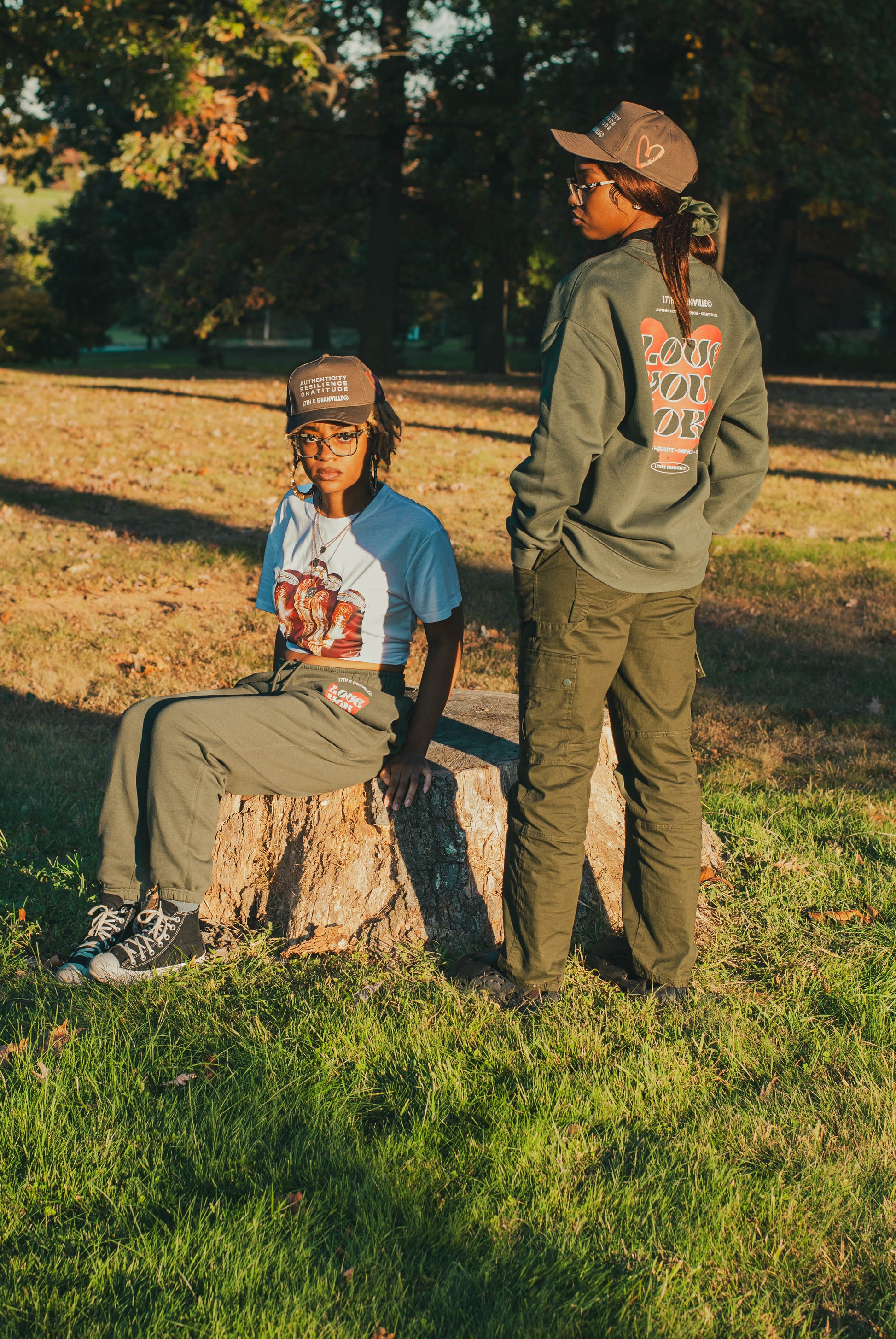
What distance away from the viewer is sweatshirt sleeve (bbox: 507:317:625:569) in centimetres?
276

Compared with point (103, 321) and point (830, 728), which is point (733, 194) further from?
point (103, 321)

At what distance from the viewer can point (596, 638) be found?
2967 mm

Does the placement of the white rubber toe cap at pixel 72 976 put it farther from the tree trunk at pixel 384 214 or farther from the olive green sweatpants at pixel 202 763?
the tree trunk at pixel 384 214

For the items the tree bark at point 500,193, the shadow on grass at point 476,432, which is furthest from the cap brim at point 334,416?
the tree bark at point 500,193

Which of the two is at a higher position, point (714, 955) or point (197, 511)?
point (197, 511)

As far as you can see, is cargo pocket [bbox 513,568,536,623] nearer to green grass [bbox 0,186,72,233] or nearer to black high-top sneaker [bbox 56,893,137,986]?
black high-top sneaker [bbox 56,893,137,986]

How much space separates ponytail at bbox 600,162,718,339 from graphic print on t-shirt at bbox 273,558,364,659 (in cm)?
134

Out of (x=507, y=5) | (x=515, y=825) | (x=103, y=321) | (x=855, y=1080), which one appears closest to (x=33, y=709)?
(x=515, y=825)

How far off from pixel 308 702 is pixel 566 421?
123 centimetres

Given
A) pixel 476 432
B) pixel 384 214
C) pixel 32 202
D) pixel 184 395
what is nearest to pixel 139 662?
pixel 476 432

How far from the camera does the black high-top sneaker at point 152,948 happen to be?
3338 millimetres

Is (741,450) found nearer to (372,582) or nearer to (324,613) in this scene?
(372,582)

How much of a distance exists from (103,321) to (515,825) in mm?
46892

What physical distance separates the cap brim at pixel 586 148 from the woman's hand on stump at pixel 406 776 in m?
1.75
